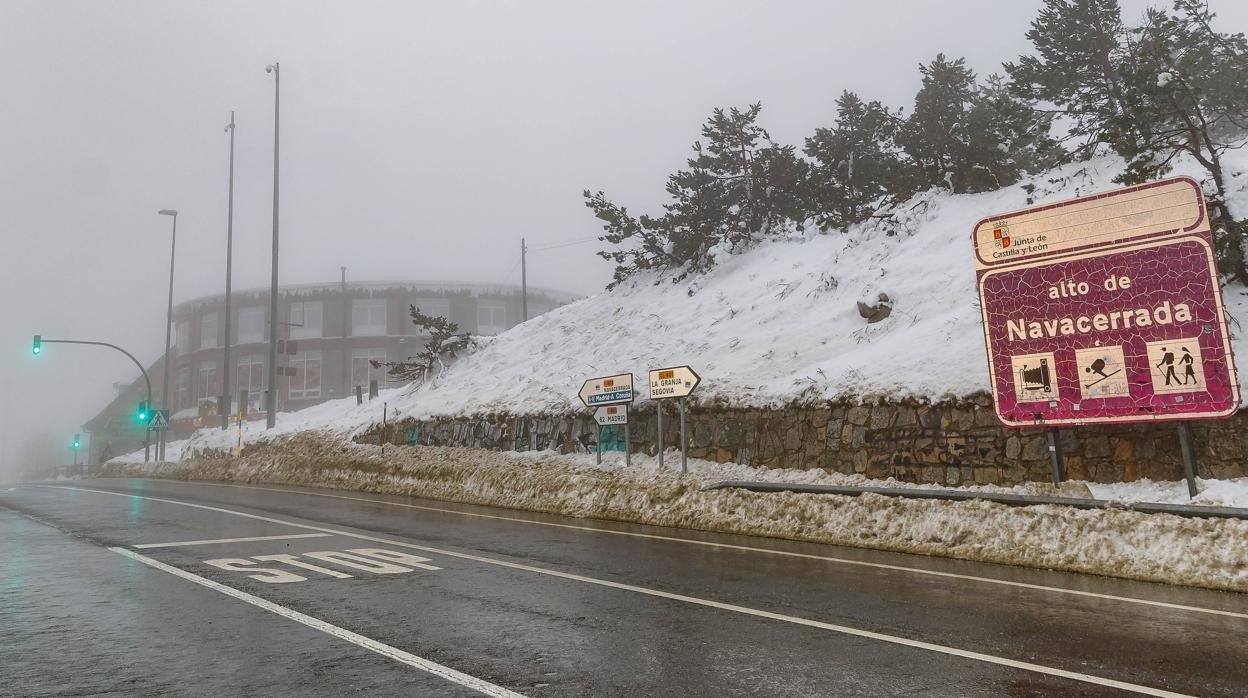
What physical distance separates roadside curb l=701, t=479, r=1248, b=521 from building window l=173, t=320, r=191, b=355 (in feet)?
262

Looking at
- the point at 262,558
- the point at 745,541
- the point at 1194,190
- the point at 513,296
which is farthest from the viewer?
the point at 513,296

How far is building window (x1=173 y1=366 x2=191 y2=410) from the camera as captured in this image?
7834 cm

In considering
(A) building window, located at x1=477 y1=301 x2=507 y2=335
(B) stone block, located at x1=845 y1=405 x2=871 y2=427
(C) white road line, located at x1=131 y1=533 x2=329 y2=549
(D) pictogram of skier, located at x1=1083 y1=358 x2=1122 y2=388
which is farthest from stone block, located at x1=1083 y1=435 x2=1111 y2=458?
(A) building window, located at x1=477 y1=301 x2=507 y2=335

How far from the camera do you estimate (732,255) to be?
98.4ft

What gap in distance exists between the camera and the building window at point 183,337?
78.6 meters

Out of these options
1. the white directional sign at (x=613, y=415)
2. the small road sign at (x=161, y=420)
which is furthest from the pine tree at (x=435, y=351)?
the white directional sign at (x=613, y=415)

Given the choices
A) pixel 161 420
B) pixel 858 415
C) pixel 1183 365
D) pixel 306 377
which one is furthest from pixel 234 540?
pixel 306 377

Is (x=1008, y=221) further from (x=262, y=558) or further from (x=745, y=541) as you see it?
(x=262, y=558)

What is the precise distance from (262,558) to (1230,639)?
33.3 ft

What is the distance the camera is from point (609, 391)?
56.4 ft

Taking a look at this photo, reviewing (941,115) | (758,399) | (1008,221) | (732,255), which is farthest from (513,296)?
(1008,221)

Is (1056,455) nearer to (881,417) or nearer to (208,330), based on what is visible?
(881,417)

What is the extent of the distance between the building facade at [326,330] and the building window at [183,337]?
1187 mm

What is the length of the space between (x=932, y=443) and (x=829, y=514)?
9.63ft
